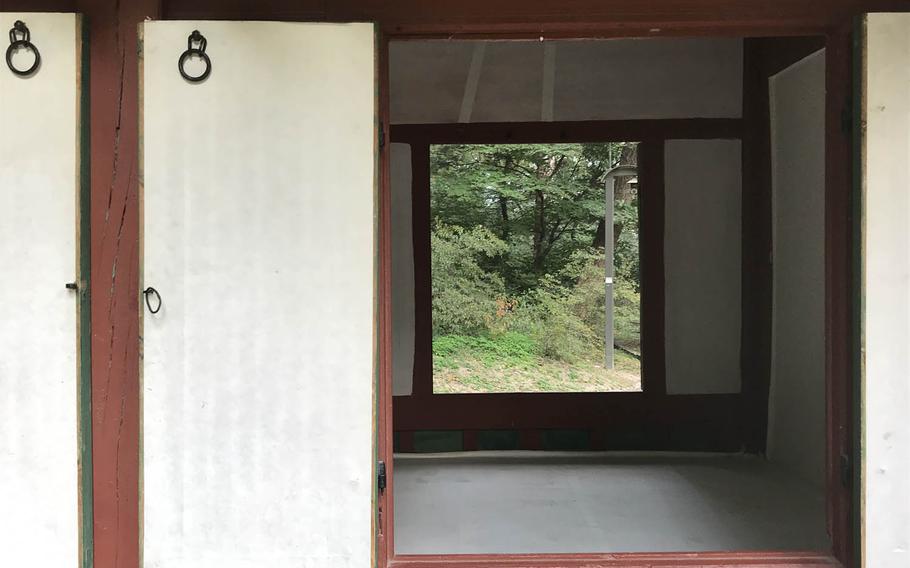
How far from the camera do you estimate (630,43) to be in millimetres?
3912

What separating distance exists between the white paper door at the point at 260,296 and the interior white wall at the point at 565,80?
2.10 metres

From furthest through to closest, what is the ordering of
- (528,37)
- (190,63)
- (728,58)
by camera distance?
(728,58) → (528,37) → (190,63)

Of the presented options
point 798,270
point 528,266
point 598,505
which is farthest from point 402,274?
point 528,266

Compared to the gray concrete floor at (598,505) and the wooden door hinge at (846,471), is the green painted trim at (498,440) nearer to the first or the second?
the gray concrete floor at (598,505)

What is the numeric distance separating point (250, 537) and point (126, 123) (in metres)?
1.42

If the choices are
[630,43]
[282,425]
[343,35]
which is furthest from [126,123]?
[630,43]

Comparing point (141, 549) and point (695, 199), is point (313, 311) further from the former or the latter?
point (695, 199)

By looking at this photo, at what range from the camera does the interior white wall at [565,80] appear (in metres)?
3.89

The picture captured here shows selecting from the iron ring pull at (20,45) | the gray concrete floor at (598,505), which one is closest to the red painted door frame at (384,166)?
the iron ring pull at (20,45)

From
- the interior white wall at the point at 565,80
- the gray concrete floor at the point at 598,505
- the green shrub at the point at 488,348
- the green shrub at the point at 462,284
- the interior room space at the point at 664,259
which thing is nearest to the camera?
the gray concrete floor at the point at 598,505

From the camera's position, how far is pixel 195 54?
1.89 meters

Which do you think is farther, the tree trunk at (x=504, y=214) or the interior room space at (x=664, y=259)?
the tree trunk at (x=504, y=214)

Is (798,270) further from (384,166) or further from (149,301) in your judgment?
(149,301)

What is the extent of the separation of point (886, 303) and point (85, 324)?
103 inches
